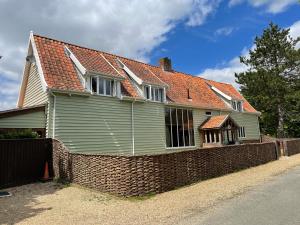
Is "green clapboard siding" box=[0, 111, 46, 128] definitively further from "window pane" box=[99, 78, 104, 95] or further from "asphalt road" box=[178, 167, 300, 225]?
"asphalt road" box=[178, 167, 300, 225]

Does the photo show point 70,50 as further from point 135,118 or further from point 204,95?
point 204,95

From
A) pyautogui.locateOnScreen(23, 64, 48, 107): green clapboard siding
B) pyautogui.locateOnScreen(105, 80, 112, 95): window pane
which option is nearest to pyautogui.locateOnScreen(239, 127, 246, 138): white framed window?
pyautogui.locateOnScreen(105, 80, 112, 95): window pane

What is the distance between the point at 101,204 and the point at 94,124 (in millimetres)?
8306

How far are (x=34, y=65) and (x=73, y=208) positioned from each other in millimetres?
13423

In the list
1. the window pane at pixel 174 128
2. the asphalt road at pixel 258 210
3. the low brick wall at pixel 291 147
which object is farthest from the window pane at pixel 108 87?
the low brick wall at pixel 291 147

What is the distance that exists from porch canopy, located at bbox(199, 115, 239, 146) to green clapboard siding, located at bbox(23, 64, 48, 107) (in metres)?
13.9

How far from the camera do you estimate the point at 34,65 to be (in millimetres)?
20047

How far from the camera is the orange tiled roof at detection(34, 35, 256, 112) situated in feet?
57.3

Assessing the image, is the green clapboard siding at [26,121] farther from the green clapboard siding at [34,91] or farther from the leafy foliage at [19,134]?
the green clapboard siding at [34,91]

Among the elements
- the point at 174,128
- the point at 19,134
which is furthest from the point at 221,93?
the point at 19,134

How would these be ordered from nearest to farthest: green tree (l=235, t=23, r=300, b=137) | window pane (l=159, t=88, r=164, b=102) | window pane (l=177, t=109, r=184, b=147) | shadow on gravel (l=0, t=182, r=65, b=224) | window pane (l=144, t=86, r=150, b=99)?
shadow on gravel (l=0, t=182, r=65, b=224), window pane (l=144, t=86, r=150, b=99), window pane (l=159, t=88, r=164, b=102), window pane (l=177, t=109, r=184, b=147), green tree (l=235, t=23, r=300, b=137)

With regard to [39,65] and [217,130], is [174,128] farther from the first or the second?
[39,65]

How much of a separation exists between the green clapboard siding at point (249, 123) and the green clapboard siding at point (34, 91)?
66.5 ft

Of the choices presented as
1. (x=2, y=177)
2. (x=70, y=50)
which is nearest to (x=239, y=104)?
(x=70, y=50)
